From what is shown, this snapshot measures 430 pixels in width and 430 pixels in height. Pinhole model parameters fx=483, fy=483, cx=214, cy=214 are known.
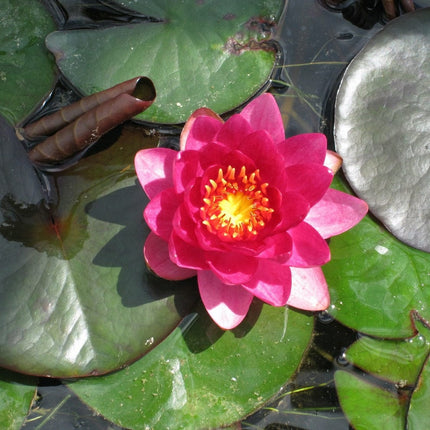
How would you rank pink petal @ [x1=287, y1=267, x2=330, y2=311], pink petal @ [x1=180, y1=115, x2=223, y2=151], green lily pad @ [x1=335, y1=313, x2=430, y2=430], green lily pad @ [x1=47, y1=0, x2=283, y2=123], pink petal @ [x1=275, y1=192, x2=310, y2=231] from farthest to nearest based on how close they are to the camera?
green lily pad @ [x1=47, y1=0, x2=283, y2=123] < green lily pad @ [x1=335, y1=313, x2=430, y2=430] < pink petal @ [x1=287, y1=267, x2=330, y2=311] < pink petal @ [x1=180, y1=115, x2=223, y2=151] < pink petal @ [x1=275, y1=192, x2=310, y2=231]

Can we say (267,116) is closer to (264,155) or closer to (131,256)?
(264,155)

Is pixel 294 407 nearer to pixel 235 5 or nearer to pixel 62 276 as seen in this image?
pixel 62 276

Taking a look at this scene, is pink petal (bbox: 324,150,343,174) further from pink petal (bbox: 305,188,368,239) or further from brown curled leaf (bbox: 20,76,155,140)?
brown curled leaf (bbox: 20,76,155,140)

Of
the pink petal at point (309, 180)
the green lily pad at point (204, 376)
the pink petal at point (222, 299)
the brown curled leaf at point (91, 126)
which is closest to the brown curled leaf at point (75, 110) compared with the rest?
the brown curled leaf at point (91, 126)

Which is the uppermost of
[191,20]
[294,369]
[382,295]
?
[191,20]

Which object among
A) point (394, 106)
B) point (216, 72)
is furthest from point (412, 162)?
point (216, 72)

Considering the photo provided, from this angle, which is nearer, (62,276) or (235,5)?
(62,276)

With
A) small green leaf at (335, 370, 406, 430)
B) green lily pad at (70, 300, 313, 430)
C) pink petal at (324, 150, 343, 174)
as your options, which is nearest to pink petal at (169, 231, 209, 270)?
green lily pad at (70, 300, 313, 430)
